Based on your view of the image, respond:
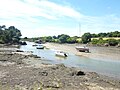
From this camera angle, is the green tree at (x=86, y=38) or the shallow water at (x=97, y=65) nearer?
the shallow water at (x=97, y=65)

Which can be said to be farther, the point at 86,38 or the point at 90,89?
the point at 86,38

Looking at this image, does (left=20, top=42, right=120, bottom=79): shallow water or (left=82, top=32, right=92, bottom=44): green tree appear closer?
(left=20, top=42, right=120, bottom=79): shallow water

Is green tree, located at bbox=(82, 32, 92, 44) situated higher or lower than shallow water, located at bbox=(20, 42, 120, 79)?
higher

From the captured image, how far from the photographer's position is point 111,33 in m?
191

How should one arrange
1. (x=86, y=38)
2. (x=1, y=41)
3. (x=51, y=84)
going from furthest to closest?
(x=86, y=38) < (x=1, y=41) < (x=51, y=84)

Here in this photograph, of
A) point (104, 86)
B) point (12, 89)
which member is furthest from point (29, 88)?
point (104, 86)

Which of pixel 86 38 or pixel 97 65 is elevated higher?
pixel 86 38

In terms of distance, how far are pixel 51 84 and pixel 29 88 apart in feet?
10.8

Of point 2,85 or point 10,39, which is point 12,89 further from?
point 10,39

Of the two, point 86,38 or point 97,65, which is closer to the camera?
point 97,65

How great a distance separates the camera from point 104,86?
27.0m

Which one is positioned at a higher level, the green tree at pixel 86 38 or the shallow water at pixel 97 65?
the green tree at pixel 86 38

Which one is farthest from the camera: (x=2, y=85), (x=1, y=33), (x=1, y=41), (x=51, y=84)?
(x=1, y=33)

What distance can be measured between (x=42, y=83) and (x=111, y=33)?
171 meters
